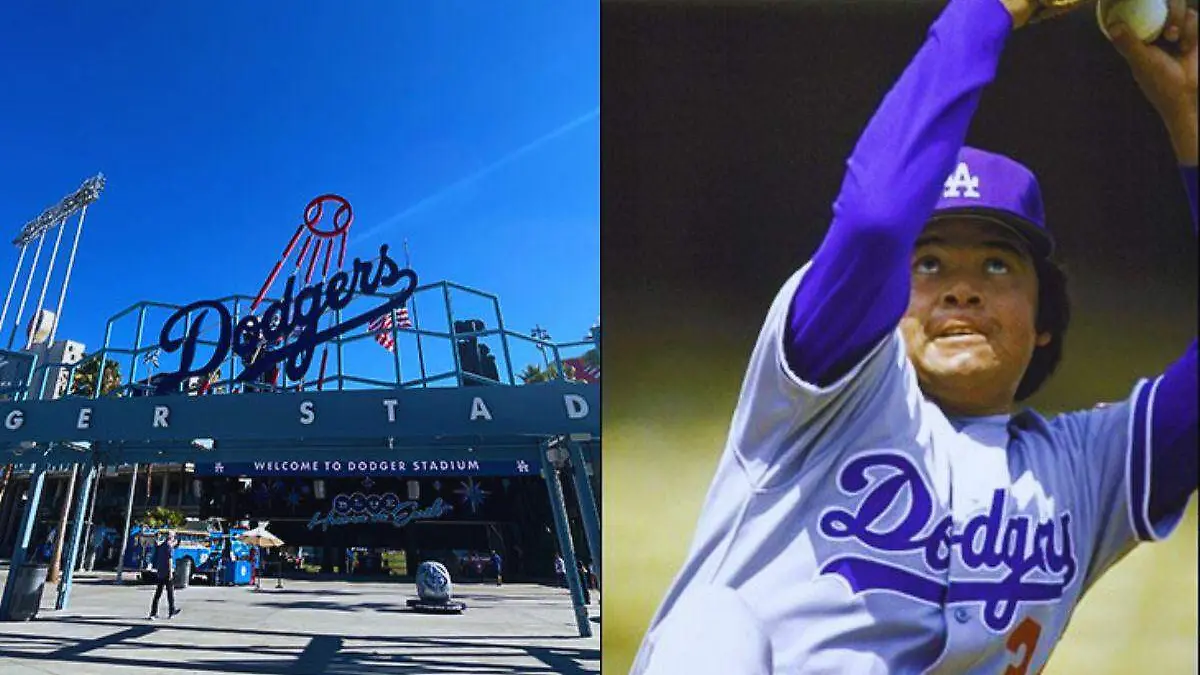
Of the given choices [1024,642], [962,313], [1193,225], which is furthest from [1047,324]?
[1024,642]

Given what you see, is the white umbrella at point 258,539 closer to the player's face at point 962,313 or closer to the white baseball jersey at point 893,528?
the white baseball jersey at point 893,528

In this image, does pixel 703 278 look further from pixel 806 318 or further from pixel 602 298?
pixel 806 318

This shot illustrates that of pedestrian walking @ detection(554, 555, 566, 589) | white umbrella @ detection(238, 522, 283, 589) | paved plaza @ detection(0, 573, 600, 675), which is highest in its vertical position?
white umbrella @ detection(238, 522, 283, 589)

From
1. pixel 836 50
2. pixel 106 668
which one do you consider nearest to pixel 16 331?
pixel 106 668

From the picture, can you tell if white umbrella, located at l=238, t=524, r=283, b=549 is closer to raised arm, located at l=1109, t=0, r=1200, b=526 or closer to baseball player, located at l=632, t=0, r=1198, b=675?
baseball player, located at l=632, t=0, r=1198, b=675

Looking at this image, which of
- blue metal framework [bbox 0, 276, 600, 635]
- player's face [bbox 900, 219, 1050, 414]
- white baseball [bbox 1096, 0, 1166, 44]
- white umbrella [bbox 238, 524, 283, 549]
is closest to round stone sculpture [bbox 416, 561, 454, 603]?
blue metal framework [bbox 0, 276, 600, 635]

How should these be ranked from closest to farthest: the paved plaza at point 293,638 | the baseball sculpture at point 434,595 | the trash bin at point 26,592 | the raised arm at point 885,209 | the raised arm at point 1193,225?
the raised arm at point 885,209, the raised arm at point 1193,225, the paved plaza at point 293,638, the trash bin at point 26,592, the baseball sculpture at point 434,595

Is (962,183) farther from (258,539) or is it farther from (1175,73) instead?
(258,539)

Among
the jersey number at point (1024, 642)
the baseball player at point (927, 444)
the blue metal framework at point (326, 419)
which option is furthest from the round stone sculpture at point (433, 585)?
the jersey number at point (1024, 642)
